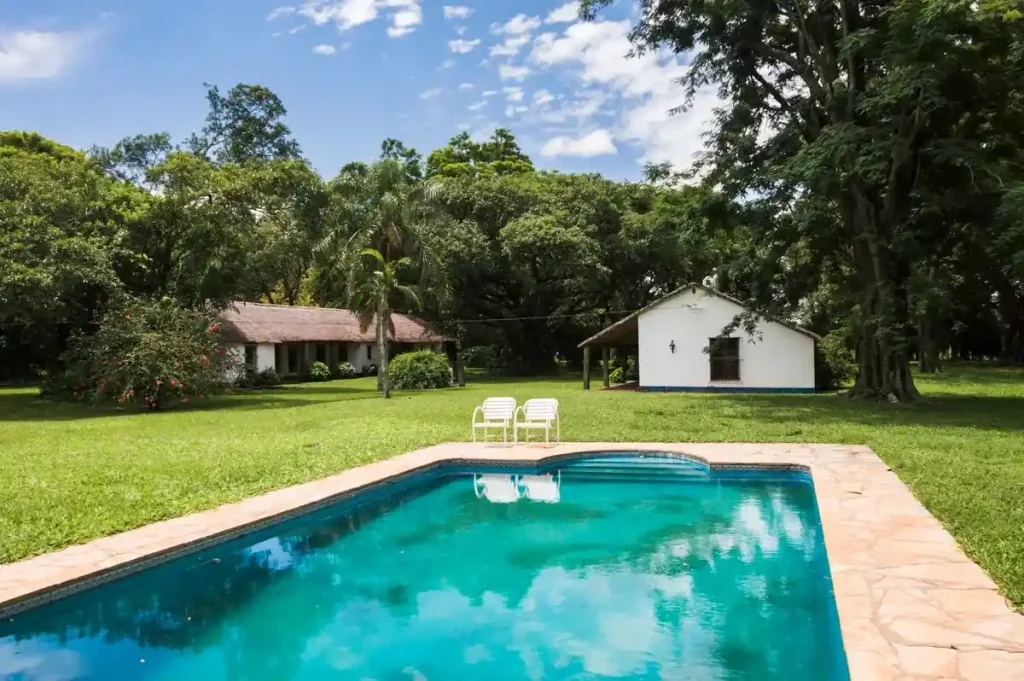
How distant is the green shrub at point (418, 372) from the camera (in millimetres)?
30438

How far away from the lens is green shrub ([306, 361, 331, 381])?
3741 cm

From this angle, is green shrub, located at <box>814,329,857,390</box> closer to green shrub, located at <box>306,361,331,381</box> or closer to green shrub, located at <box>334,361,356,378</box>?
green shrub, located at <box>306,361,331,381</box>

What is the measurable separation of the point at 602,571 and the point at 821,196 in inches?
521

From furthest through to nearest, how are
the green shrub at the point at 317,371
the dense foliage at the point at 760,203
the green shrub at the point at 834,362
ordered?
1. the green shrub at the point at 317,371
2. the green shrub at the point at 834,362
3. the dense foliage at the point at 760,203

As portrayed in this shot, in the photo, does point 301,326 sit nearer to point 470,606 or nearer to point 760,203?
point 760,203

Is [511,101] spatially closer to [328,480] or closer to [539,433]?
[539,433]

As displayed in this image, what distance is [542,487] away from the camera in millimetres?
10516

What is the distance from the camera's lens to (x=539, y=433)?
47.4 ft

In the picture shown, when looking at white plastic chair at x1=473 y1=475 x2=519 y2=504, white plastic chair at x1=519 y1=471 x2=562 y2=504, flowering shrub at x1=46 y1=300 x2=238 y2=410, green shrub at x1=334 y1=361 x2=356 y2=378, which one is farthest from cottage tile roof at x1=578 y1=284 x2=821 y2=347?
green shrub at x1=334 y1=361 x2=356 y2=378

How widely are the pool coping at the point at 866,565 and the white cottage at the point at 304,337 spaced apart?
80.2 feet

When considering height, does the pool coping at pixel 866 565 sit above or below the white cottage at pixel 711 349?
below

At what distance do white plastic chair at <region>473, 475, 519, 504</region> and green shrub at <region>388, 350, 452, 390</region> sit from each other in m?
19.5

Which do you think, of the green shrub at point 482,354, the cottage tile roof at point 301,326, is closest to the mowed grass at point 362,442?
the cottage tile roof at point 301,326

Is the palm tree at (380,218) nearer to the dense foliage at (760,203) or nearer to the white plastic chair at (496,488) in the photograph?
the dense foliage at (760,203)
